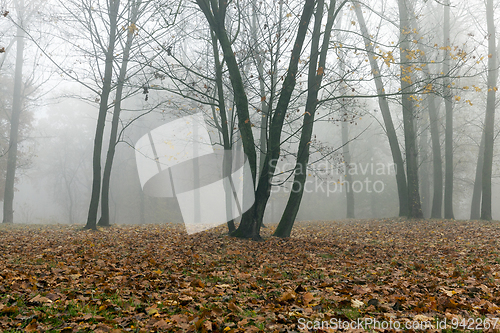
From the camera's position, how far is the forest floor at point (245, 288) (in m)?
2.65

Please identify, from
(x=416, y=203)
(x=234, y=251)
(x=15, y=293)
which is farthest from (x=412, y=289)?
(x=416, y=203)

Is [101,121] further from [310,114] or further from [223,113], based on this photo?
[310,114]

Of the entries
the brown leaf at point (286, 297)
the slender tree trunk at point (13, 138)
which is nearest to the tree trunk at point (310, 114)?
the brown leaf at point (286, 297)

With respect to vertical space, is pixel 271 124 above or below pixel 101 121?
below

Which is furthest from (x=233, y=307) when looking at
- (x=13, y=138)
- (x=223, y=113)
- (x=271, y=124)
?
(x=13, y=138)

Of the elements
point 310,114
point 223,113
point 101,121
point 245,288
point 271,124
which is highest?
point 101,121

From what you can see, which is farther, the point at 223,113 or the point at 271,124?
the point at 223,113

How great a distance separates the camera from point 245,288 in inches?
145

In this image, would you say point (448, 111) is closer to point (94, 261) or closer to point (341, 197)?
point (94, 261)

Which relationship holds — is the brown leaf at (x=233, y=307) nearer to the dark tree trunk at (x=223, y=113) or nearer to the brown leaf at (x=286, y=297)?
the brown leaf at (x=286, y=297)

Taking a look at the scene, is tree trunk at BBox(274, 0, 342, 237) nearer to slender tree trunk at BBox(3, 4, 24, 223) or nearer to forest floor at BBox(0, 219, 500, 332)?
forest floor at BBox(0, 219, 500, 332)

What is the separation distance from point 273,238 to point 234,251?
1.81 metres

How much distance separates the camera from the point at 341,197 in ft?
96.5

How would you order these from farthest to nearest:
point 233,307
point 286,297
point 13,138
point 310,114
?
point 13,138
point 310,114
point 286,297
point 233,307
